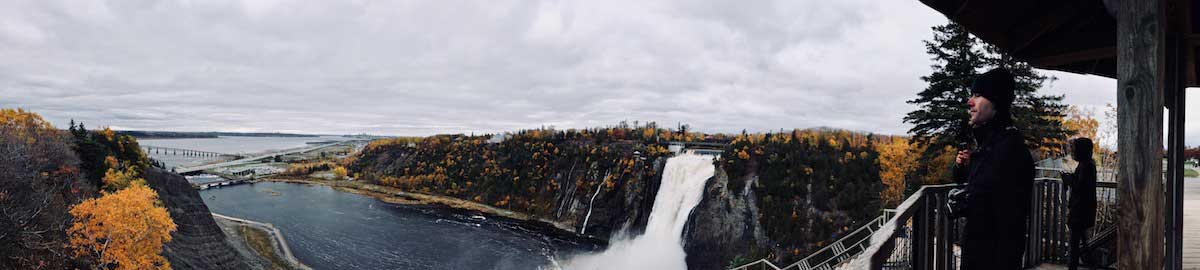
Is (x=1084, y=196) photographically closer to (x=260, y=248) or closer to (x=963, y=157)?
(x=963, y=157)

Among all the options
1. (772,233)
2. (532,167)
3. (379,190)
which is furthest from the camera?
(379,190)

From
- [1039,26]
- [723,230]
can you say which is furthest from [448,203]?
[1039,26]

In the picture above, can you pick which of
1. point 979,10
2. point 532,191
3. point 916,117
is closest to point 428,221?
point 532,191

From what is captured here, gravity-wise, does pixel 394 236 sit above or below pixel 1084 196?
below

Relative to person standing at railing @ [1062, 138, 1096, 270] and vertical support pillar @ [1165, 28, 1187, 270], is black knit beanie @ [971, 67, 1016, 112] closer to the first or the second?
vertical support pillar @ [1165, 28, 1187, 270]

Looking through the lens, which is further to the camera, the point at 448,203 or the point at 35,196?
the point at 448,203

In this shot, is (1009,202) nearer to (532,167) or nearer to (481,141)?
(532,167)
